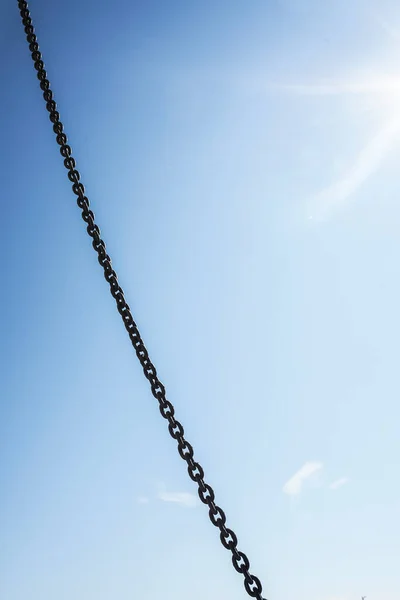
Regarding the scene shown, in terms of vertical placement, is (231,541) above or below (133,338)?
below

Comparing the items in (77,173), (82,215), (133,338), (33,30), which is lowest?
(133,338)

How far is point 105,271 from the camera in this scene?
3596 mm

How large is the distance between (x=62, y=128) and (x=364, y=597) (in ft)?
255

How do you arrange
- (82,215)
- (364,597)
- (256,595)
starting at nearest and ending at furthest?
(256,595) → (82,215) → (364,597)

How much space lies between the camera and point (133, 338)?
355 cm

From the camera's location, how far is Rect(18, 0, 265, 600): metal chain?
3.26 meters

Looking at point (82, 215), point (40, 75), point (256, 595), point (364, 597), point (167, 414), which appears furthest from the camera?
point (364, 597)

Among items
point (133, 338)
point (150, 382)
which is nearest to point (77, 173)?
point (133, 338)

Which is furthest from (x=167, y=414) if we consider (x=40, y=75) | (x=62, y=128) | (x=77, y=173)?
(x=40, y=75)

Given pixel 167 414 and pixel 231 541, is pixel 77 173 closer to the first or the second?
pixel 167 414

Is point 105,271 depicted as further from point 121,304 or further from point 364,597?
point 364,597

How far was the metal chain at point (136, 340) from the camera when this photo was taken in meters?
3.26

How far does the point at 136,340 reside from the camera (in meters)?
3.54

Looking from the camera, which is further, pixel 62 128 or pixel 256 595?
pixel 62 128
